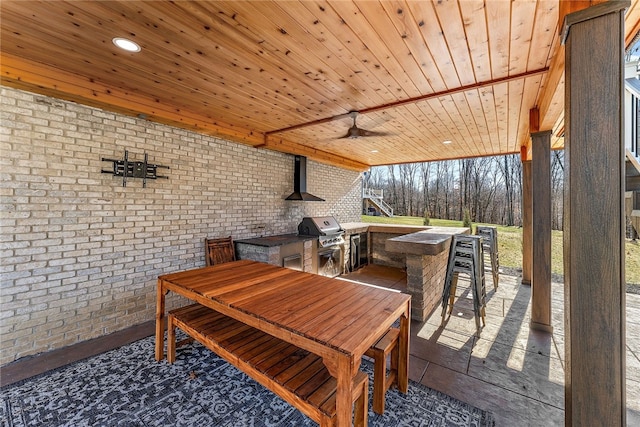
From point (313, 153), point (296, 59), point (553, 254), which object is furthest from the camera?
point (553, 254)

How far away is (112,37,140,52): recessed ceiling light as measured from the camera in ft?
6.21

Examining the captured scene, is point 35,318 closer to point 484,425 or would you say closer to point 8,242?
point 8,242

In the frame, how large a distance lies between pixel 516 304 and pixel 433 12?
13.8ft

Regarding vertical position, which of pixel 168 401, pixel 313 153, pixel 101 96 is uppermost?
pixel 313 153

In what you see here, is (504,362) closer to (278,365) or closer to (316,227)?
(278,365)

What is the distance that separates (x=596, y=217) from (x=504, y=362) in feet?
6.75

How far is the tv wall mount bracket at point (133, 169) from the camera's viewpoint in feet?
9.78

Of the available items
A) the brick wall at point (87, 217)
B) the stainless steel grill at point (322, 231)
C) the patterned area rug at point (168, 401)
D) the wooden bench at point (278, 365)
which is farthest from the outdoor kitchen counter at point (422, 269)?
the brick wall at point (87, 217)

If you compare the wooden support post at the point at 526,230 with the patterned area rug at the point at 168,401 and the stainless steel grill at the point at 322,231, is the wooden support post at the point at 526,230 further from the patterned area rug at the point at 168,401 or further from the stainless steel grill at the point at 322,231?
the patterned area rug at the point at 168,401

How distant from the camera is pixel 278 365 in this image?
5.62ft

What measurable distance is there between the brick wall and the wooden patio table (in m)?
1.09

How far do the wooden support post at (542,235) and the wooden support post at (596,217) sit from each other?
2.33 meters

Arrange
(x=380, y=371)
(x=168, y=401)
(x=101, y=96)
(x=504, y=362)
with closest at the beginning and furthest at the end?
(x=380, y=371), (x=168, y=401), (x=504, y=362), (x=101, y=96)

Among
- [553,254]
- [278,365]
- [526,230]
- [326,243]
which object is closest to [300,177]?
[326,243]
